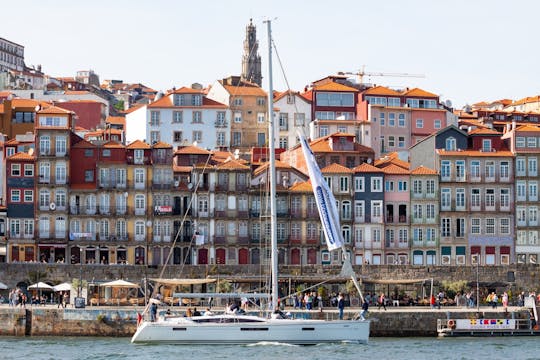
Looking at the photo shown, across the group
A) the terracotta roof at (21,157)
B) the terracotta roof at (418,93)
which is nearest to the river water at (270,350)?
the terracotta roof at (21,157)

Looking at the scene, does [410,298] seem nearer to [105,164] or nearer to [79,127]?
[105,164]

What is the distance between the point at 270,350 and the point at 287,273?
87.5 feet

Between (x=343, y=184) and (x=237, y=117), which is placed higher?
(x=237, y=117)

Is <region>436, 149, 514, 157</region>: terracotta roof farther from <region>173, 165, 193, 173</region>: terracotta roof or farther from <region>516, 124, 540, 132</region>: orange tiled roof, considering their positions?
<region>173, 165, 193, 173</region>: terracotta roof

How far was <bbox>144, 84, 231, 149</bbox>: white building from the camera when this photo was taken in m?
115

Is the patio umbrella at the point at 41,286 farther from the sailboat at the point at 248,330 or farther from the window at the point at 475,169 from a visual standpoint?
the window at the point at 475,169

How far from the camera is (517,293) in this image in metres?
91.6

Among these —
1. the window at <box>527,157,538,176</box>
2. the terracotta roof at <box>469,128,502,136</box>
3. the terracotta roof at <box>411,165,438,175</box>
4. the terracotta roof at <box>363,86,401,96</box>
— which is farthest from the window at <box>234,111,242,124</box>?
the window at <box>527,157,538,176</box>

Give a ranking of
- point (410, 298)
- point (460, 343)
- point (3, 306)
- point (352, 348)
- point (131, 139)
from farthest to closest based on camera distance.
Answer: point (131, 139) < point (410, 298) < point (3, 306) < point (460, 343) < point (352, 348)

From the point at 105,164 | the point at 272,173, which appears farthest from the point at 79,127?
the point at 272,173

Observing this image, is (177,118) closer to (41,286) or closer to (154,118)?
(154,118)

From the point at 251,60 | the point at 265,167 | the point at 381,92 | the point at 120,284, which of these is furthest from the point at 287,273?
the point at 251,60

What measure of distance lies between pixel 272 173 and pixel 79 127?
5831 cm

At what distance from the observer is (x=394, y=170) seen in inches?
3967
